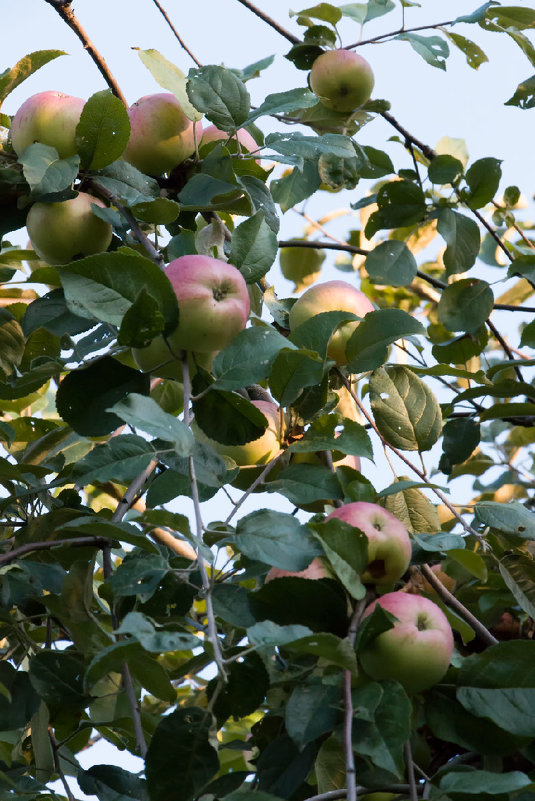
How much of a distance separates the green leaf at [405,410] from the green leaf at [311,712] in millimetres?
390

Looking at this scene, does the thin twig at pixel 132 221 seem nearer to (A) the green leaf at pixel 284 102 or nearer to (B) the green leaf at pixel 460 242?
(A) the green leaf at pixel 284 102

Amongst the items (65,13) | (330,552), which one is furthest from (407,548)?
(65,13)

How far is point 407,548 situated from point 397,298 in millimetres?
1451

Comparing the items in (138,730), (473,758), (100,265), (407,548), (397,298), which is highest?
(100,265)

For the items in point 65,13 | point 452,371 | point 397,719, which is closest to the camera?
point 397,719

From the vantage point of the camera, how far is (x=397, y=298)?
2182mm

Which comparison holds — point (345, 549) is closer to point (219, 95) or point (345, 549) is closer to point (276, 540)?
point (276, 540)

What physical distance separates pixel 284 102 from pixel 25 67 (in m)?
0.32

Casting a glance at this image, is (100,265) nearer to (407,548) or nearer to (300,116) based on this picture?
(407,548)

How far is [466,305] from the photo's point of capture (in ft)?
4.70

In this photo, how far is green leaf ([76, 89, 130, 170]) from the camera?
928 millimetres

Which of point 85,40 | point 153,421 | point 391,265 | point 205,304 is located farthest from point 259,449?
point 85,40

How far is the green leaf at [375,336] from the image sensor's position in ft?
3.02

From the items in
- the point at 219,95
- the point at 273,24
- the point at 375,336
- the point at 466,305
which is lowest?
the point at 466,305
